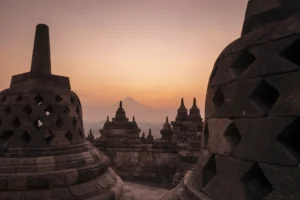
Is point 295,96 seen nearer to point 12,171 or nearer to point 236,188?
point 236,188

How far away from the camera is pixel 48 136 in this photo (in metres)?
5.37

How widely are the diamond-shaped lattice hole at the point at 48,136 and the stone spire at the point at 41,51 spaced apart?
54.0 inches

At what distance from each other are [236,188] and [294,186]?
0.52 metres

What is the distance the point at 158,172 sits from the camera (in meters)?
12.4

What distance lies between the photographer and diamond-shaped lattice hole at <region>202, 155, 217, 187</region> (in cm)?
276

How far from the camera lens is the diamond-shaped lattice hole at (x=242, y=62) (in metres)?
2.46

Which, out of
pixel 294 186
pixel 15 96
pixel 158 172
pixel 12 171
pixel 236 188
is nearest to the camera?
pixel 294 186

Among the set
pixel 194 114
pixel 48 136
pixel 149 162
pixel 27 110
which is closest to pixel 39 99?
pixel 27 110

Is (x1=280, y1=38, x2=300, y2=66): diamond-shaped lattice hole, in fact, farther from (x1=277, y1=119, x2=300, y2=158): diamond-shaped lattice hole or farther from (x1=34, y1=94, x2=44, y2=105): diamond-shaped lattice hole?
(x1=34, y1=94, x2=44, y2=105): diamond-shaped lattice hole

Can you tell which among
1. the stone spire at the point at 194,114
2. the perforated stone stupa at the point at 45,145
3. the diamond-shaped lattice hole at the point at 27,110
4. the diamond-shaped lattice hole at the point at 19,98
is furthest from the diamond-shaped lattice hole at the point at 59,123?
the stone spire at the point at 194,114

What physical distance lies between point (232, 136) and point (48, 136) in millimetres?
4082

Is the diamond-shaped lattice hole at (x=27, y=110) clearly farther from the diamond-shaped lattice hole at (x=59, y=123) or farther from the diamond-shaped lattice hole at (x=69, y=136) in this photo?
the diamond-shaped lattice hole at (x=69, y=136)

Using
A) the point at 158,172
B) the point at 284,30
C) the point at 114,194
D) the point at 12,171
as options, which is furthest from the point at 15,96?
the point at 158,172

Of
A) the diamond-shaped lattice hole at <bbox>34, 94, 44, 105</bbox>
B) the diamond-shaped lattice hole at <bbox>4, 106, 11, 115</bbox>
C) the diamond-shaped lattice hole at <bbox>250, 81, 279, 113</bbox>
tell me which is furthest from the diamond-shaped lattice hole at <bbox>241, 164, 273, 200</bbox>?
the diamond-shaped lattice hole at <bbox>4, 106, 11, 115</bbox>
